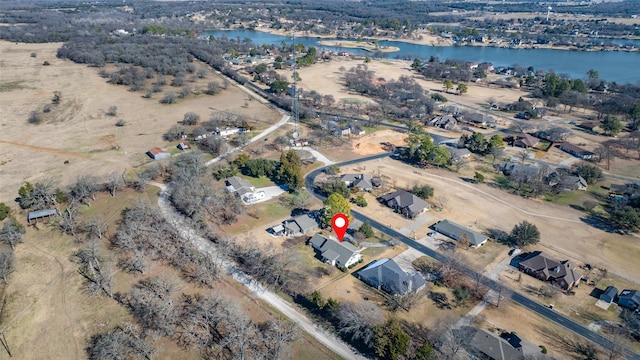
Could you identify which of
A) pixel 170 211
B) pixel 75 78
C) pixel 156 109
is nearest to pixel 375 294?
pixel 170 211

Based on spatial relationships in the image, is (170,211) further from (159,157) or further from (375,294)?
(375,294)

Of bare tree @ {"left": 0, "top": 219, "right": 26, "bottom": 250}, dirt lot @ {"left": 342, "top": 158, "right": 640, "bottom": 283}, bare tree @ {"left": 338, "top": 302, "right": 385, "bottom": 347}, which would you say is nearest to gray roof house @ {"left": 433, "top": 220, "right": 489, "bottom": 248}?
dirt lot @ {"left": 342, "top": 158, "right": 640, "bottom": 283}

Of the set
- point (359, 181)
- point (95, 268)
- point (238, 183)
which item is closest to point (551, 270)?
point (359, 181)

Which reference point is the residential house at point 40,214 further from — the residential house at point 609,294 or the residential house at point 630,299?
the residential house at point 630,299

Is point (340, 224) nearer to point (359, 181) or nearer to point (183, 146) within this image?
point (359, 181)

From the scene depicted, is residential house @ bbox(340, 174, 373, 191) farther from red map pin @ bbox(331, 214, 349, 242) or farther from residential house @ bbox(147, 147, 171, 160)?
residential house @ bbox(147, 147, 171, 160)
